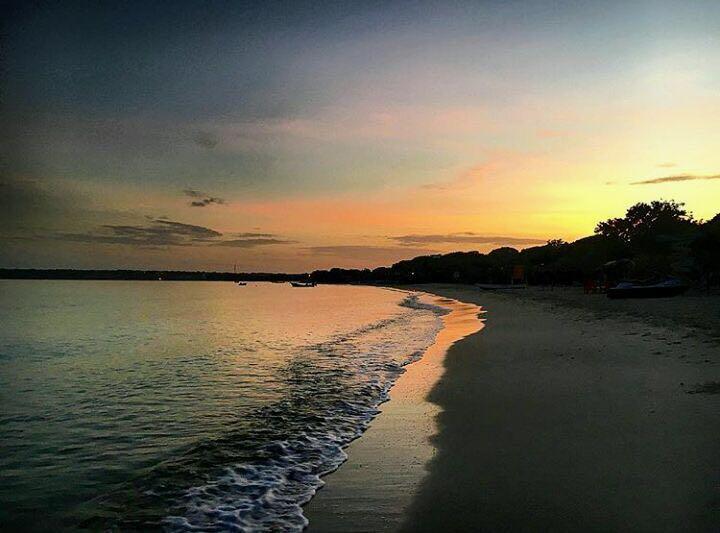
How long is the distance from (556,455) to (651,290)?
104 ft

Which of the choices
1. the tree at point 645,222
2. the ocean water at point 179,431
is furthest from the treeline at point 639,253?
the ocean water at point 179,431

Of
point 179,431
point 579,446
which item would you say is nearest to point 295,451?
point 179,431

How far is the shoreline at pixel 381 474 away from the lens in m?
4.51

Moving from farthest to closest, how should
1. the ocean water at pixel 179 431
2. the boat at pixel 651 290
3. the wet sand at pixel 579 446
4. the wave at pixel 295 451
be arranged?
the boat at pixel 651 290 < the ocean water at pixel 179 431 < the wave at pixel 295 451 < the wet sand at pixel 579 446

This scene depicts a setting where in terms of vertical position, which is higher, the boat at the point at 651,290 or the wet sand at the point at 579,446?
the boat at the point at 651,290

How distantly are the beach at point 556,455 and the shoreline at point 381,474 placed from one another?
2cm

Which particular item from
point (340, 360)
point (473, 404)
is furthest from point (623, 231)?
point (473, 404)

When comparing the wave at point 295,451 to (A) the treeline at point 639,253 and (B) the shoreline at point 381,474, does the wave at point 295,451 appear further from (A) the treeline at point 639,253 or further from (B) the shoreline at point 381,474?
(A) the treeline at point 639,253

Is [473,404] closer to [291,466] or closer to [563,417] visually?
[563,417]

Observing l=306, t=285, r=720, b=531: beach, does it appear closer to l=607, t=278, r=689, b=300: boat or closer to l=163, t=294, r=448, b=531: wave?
l=163, t=294, r=448, b=531: wave

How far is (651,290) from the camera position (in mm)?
33312

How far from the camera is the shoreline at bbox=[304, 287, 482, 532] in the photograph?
4508 mm

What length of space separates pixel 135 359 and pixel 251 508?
42.8 ft

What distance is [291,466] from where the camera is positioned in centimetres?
619
